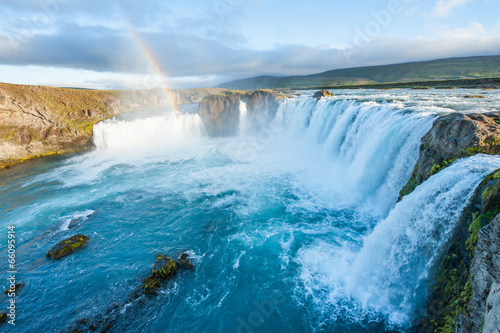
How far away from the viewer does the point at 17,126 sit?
37.0m

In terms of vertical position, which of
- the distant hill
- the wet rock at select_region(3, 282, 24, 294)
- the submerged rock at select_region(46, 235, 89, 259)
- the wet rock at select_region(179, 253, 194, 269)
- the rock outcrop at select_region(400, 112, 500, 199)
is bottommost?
the wet rock at select_region(179, 253, 194, 269)

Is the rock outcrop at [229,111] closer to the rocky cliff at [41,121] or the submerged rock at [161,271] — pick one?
the rocky cliff at [41,121]

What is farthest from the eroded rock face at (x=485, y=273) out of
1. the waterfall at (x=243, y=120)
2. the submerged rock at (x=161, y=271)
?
the waterfall at (x=243, y=120)

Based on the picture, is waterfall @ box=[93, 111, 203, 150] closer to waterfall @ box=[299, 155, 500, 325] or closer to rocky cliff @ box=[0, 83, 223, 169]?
rocky cliff @ box=[0, 83, 223, 169]

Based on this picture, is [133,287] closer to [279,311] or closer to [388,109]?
[279,311]

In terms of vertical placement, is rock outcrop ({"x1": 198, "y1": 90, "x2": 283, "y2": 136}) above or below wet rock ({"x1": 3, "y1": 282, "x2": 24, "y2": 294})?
above

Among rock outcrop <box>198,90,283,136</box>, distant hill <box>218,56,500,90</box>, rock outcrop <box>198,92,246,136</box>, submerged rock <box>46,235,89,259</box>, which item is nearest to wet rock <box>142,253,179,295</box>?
submerged rock <box>46,235,89,259</box>

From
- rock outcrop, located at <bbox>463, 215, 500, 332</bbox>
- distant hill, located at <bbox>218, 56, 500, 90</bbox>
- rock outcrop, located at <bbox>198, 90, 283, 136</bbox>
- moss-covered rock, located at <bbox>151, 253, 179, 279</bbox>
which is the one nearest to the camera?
rock outcrop, located at <bbox>463, 215, 500, 332</bbox>

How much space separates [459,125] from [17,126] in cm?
5708

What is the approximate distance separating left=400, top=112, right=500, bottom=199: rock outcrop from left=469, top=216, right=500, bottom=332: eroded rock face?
5308mm

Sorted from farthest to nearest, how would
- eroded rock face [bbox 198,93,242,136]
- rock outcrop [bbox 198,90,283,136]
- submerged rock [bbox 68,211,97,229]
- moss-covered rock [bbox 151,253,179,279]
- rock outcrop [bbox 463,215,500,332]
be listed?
eroded rock face [bbox 198,93,242,136]
rock outcrop [bbox 198,90,283,136]
submerged rock [bbox 68,211,97,229]
moss-covered rock [bbox 151,253,179,279]
rock outcrop [bbox 463,215,500,332]

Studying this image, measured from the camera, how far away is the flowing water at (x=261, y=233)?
8.53 m

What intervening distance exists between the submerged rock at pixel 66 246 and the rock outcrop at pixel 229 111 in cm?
3426

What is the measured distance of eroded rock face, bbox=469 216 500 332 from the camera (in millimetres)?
4527
